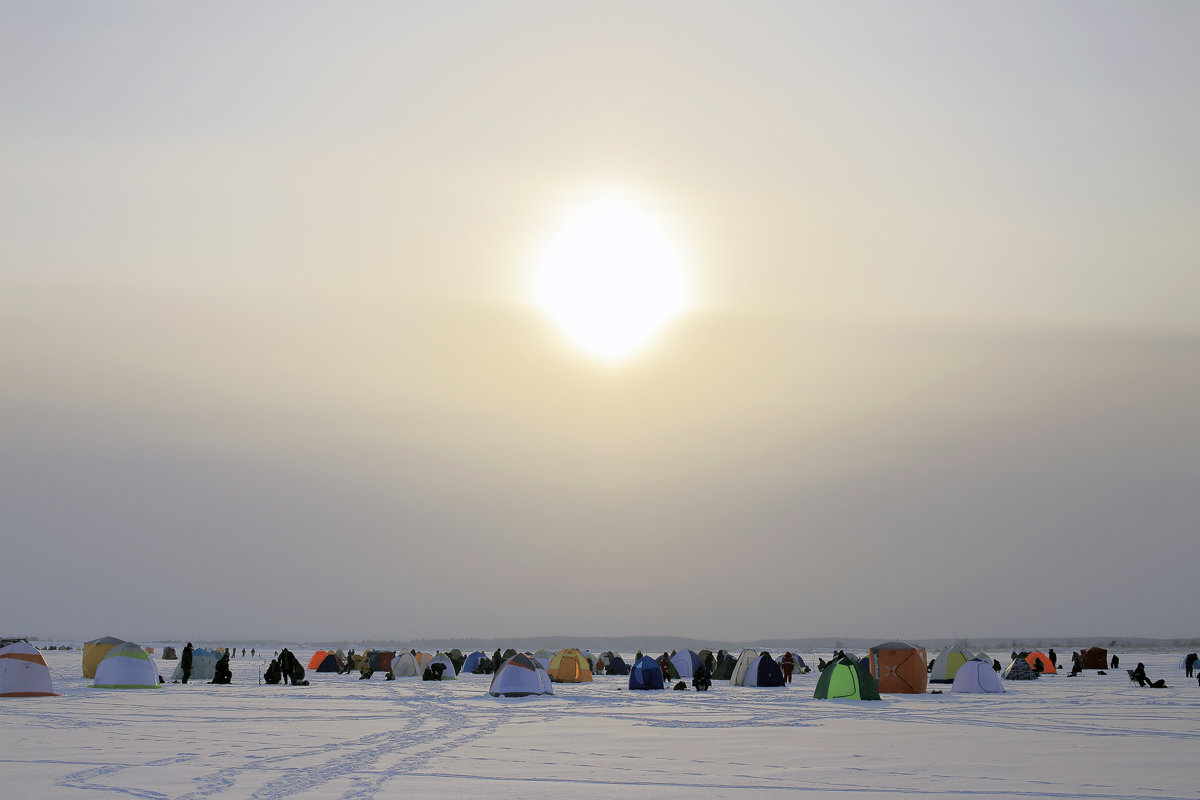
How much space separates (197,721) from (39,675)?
43.2ft

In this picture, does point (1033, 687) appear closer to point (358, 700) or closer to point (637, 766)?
point (358, 700)

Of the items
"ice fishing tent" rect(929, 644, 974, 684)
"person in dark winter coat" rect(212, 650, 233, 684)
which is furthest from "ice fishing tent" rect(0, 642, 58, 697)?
"ice fishing tent" rect(929, 644, 974, 684)

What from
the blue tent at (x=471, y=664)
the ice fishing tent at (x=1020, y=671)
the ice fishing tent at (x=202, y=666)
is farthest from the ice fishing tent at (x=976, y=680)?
the ice fishing tent at (x=202, y=666)

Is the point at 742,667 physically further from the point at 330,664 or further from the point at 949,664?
the point at 330,664

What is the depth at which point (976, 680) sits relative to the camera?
47.4 m

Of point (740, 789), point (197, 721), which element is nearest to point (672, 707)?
point (197, 721)

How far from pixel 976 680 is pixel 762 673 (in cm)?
1005

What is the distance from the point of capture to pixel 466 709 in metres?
35.4

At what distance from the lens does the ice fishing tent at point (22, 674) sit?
124ft

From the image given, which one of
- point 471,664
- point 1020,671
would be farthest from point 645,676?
point 471,664

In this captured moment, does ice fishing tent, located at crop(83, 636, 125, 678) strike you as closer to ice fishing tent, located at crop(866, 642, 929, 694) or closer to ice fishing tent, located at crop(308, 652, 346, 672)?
ice fishing tent, located at crop(308, 652, 346, 672)

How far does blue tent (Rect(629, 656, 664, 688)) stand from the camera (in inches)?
1946

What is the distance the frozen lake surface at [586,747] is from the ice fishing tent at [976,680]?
18.9ft

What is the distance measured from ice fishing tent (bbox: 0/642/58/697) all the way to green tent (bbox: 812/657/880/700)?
27.8 metres
